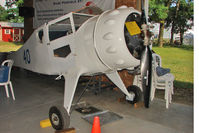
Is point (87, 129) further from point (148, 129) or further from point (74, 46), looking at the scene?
point (74, 46)

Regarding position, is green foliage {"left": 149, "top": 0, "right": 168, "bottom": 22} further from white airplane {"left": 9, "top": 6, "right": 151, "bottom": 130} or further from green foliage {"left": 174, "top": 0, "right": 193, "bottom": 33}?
white airplane {"left": 9, "top": 6, "right": 151, "bottom": 130}

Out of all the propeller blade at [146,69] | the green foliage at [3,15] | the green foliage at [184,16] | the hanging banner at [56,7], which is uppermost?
the green foliage at [3,15]

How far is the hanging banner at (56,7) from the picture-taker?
19.4 feet

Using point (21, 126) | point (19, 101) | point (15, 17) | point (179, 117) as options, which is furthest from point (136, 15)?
point (15, 17)

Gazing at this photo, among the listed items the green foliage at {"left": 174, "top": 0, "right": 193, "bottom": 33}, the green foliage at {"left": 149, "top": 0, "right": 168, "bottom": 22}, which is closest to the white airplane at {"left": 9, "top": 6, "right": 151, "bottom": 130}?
the green foliage at {"left": 149, "top": 0, "right": 168, "bottom": 22}

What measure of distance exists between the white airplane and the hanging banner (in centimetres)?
248

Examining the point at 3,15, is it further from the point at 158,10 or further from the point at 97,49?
the point at 97,49

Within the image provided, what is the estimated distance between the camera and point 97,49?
9.65ft

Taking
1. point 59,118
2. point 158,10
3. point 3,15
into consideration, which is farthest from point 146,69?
point 3,15

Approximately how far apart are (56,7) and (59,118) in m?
6.02

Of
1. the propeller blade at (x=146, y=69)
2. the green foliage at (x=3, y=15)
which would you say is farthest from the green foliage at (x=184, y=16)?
the green foliage at (x=3, y=15)

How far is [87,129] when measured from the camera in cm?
322

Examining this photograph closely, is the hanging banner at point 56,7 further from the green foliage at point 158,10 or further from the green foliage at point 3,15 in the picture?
the green foliage at point 3,15

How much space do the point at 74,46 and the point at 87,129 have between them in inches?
55.8
